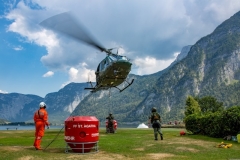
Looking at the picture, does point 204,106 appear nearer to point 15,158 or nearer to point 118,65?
point 118,65

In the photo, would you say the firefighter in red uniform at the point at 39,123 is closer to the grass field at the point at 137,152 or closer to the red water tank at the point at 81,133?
the grass field at the point at 137,152

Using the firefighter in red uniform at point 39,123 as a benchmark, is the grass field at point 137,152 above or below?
below

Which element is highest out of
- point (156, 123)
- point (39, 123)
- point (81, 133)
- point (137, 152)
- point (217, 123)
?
point (39, 123)

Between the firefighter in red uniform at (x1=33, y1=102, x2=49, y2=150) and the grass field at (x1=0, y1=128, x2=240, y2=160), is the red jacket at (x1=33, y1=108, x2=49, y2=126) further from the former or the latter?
the grass field at (x1=0, y1=128, x2=240, y2=160)

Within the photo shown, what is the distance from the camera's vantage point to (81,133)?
12367 millimetres

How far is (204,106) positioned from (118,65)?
61197 mm

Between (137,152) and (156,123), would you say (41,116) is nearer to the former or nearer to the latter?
(137,152)

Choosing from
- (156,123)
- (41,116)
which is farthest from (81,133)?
(156,123)

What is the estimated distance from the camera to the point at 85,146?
41.2ft

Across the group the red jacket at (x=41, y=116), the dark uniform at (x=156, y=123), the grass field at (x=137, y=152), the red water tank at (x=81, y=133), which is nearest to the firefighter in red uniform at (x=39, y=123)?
the red jacket at (x=41, y=116)

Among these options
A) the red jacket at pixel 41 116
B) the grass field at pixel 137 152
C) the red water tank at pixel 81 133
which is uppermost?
the red jacket at pixel 41 116

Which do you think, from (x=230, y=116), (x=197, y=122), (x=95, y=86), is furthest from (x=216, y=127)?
(x=95, y=86)

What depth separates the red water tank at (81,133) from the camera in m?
12.3

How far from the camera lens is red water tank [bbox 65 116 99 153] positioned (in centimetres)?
1234
